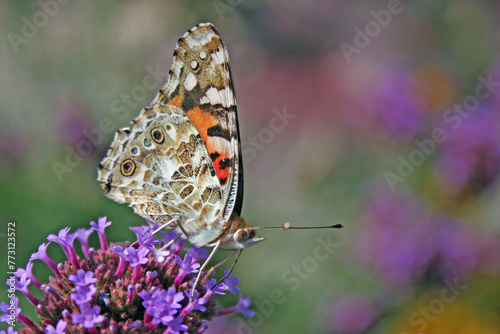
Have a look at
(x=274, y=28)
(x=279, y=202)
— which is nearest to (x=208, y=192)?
(x=279, y=202)

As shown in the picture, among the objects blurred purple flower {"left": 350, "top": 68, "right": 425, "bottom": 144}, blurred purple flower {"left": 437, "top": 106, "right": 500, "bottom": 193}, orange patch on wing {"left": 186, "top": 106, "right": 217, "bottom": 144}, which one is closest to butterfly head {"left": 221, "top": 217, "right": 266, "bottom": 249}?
orange patch on wing {"left": 186, "top": 106, "right": 217, "bottom": 144}

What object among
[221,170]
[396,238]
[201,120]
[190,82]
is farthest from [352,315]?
[190,82]

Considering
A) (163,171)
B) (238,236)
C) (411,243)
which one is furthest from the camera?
(411,243)

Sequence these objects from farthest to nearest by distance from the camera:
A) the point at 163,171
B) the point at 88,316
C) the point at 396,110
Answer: the point at 396,110, the point at 163,171, the point at 88,316

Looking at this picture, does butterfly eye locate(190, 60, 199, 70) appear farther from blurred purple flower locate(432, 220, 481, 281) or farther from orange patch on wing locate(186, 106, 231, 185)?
blurred purple flower locate(432, 220, 481, 281)

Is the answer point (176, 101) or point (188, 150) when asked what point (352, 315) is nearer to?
point (188, 150)

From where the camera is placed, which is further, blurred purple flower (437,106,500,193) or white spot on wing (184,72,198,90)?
blurred purple flower (437,106,500,193)

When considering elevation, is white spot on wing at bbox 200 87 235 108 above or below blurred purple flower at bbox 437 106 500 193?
above
